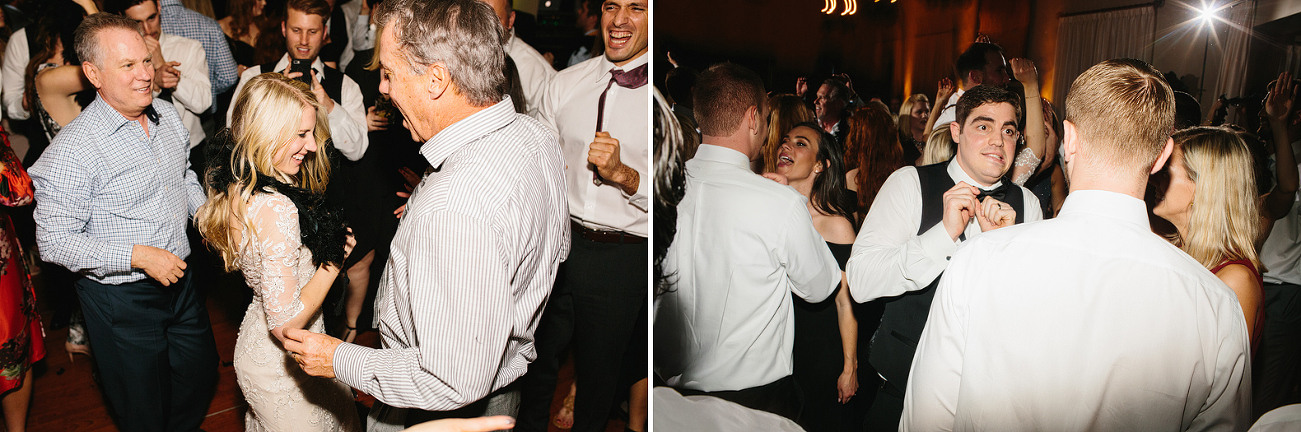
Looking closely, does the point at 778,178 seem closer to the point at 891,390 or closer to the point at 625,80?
the point at 891,390

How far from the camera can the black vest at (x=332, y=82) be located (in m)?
2.79

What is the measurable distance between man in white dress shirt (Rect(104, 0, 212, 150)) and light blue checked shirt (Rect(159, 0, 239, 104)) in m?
0.12

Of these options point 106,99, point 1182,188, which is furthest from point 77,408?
point 1182,188

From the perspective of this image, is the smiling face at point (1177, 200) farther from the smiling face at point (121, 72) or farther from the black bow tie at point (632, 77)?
the smiling face at point (121, 72)

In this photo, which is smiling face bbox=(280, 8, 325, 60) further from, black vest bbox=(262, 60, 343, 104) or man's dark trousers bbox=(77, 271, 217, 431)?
man's dark trousers bbox=(77, 271, 217, 431)

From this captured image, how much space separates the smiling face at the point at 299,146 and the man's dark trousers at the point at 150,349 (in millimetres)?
724

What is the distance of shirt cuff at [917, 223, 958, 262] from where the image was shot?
1254 millimetres

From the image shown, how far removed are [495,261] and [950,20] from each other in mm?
982

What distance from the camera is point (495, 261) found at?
1113mm

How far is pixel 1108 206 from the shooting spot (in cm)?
116

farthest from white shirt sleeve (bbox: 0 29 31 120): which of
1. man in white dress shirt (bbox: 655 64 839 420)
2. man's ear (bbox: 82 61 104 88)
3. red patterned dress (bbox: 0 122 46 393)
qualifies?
man in white dress shirt (bbox: 655 64 839 420)

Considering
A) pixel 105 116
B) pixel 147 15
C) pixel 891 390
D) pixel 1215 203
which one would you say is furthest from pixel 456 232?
pixel 147 15

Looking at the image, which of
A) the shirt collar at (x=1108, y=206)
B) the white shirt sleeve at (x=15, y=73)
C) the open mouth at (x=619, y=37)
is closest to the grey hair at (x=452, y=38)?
the open mouth at (x=619, y=37)

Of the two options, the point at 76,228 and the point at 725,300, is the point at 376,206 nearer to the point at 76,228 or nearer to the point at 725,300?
the point at 76,228
